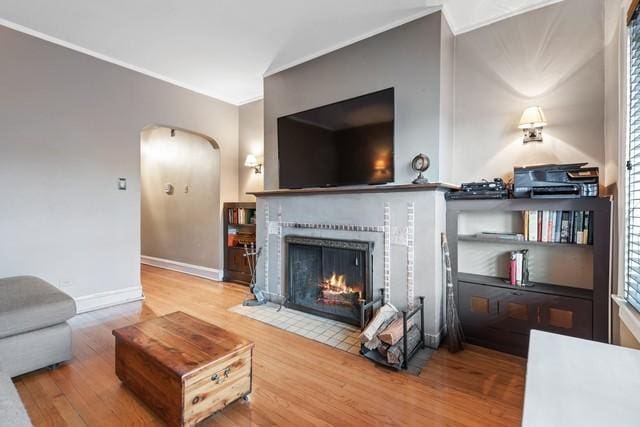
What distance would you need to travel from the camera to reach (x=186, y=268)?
5.07m

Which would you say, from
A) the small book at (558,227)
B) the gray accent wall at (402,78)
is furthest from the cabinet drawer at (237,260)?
the small book at (558,227)

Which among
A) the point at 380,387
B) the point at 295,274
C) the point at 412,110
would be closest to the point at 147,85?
the point at 295,274

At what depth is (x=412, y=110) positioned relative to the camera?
2.66 metres

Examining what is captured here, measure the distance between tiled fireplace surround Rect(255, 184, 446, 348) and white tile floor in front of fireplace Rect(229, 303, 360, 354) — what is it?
50 centimetres

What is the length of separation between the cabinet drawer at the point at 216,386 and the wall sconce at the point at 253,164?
3171 millimetres

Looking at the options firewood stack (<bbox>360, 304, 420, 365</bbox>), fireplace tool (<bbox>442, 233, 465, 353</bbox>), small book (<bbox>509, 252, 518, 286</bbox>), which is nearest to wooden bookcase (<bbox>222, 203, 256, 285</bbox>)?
firewood stack (<bbox>360, 304, 420, 365</bbox>)

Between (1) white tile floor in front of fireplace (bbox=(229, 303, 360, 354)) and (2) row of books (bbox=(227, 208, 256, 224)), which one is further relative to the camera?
(2) row of books (bbox=(227, 208, 256, 224))

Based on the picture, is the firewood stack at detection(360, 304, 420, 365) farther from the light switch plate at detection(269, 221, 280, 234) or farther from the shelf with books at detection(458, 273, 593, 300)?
the light switch plate at detection(269, 221, 280, 234)

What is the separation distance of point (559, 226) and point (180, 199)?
5152 millimetres

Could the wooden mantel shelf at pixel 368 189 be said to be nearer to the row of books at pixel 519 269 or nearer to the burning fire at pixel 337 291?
the row of books at pixel 519 269

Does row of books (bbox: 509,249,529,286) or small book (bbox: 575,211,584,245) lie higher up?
small book (bbox: 575,211,584,245)

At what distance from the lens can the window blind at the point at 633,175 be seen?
154cm

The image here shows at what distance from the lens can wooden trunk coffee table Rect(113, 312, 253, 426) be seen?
4.89ft

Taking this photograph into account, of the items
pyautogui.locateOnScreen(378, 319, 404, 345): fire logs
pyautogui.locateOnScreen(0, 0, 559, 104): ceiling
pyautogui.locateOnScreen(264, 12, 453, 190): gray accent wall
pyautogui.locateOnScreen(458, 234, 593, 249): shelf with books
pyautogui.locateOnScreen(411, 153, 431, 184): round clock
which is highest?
pyautogui.locateOnScreen(0, 0, 559, 104): ceiling
